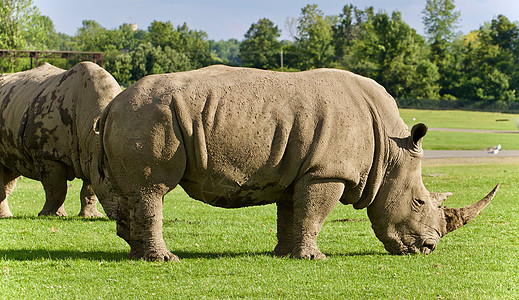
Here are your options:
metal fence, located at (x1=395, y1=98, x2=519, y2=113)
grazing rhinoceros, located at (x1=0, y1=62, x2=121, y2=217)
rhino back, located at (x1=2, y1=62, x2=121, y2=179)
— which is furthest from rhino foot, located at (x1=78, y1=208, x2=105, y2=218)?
metal fence, located at (x1=395, y1=98, x2=519, y2=113)

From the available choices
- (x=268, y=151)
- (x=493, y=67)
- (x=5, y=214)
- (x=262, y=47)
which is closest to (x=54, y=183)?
(x=5, y=214)

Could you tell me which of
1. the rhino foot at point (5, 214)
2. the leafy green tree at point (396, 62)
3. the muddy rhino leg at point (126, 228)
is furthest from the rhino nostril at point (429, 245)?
the leafy green tree at point (396, 62)

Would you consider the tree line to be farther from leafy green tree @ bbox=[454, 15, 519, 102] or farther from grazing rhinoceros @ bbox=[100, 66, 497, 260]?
grazing rhinoceros @ bbox=[100, 66, 497, 260]

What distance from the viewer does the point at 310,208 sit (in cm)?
909

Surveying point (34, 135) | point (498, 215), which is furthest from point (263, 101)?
point (498, 215)

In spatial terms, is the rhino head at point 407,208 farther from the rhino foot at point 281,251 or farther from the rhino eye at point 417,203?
the rhino foot at point 281,251

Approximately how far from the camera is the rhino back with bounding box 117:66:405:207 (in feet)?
28.4

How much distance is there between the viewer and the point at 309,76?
9500mm

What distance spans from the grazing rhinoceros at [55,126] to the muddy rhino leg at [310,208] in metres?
3.84

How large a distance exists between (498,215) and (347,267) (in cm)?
583

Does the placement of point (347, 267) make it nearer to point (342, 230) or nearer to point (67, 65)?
point (342, 230)

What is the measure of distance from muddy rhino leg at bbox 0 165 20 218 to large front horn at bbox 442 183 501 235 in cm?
816

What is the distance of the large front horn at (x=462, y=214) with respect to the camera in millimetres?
→ 9844

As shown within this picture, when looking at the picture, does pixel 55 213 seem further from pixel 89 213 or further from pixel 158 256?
pixel 158 256
